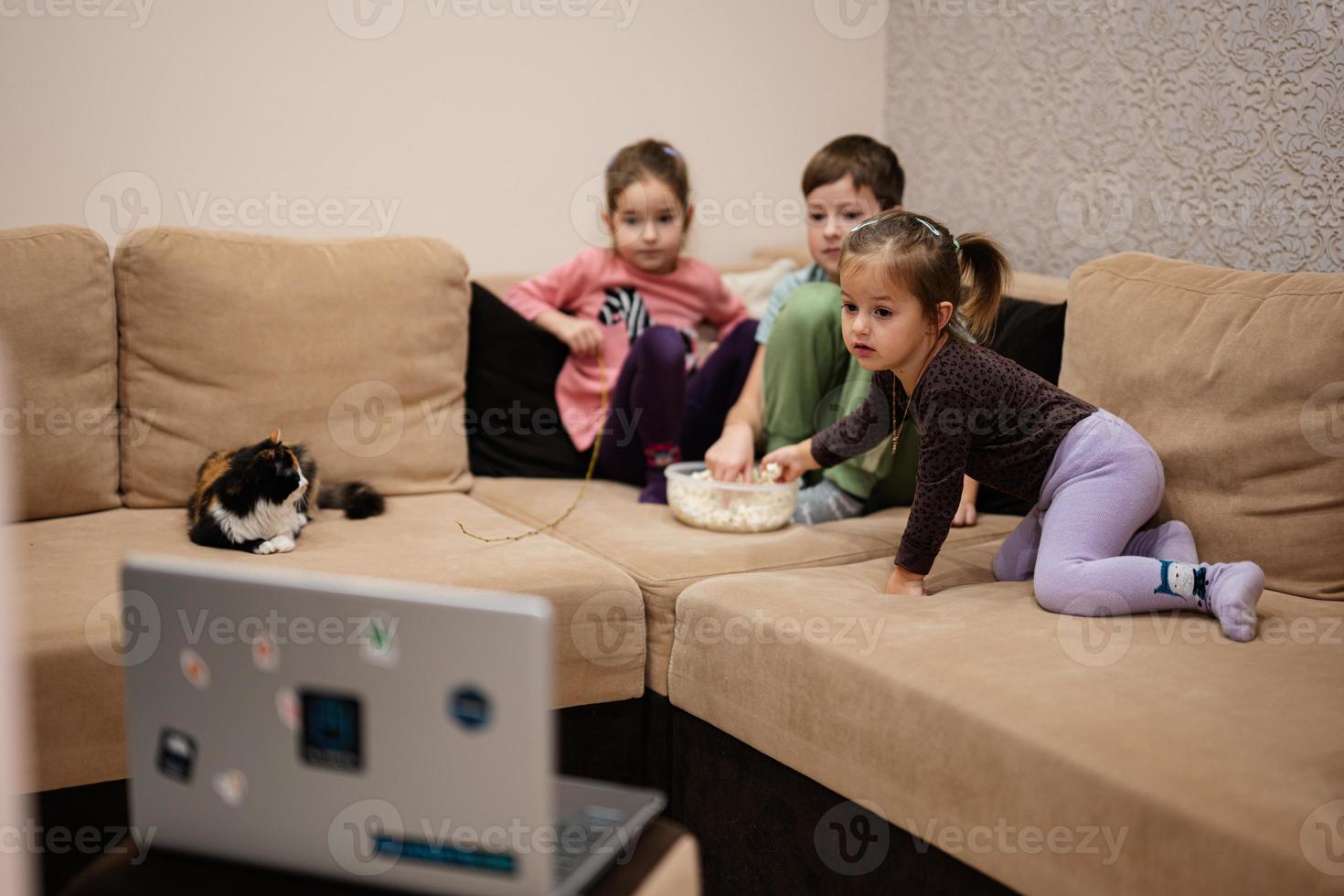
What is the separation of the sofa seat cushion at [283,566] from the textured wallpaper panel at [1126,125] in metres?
1.34

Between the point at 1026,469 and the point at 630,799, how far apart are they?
39.2 inches

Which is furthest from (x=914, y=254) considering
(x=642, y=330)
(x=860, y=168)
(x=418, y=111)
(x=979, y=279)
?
(x=418, y=111)

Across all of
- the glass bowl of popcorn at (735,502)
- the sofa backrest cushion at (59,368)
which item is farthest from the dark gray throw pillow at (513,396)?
the sofa backrest cushion at (59,368)

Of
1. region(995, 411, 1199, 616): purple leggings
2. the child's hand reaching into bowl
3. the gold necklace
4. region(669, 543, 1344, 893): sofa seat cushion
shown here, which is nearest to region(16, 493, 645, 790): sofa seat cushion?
region(669, 543, 1344, 893): sofa seat cushion

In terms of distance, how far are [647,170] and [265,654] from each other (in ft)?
5.74

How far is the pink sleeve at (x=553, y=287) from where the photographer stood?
2504mm

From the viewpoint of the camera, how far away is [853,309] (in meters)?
1.80

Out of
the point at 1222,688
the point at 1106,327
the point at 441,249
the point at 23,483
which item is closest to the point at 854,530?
the point at 1106,327

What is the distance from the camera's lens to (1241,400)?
1750 mm

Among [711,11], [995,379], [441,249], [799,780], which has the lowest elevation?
[799,780]

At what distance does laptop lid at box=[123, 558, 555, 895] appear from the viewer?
88cm

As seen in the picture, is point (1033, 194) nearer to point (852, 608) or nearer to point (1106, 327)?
point (1106, 327)

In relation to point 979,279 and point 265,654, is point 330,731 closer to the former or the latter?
point 265,654

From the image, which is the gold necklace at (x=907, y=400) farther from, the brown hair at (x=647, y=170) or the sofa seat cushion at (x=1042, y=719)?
the brown hair at (x=647, y=170)
